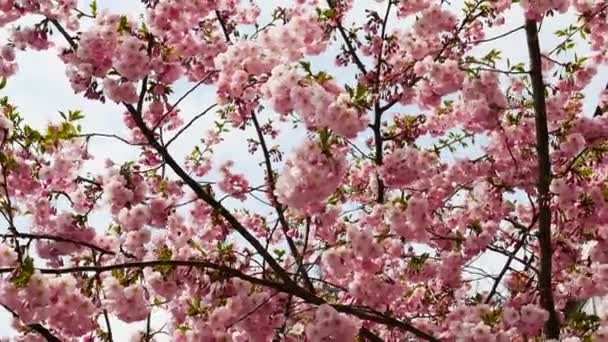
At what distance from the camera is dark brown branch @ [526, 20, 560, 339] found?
216 inches

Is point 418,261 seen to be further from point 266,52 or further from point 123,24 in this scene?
point 123,24

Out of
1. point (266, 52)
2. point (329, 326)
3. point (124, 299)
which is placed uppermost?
point (266, 52)

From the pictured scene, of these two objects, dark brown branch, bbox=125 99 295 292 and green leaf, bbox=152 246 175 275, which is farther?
dark brown branch, bbox=125 99 295 292

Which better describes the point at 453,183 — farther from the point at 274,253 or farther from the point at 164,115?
the point at 164,115

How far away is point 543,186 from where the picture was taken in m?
5.57

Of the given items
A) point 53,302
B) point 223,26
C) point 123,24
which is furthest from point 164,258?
point 223,26

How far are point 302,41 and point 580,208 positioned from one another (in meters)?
2.34

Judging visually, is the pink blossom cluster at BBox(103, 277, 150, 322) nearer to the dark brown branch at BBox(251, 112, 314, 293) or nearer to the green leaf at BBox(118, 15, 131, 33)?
the dark brown branch at BBox(251, 112, 314, 293)

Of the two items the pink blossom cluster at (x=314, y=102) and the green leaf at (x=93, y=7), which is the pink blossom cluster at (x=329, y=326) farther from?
the green leaf at (x=93, y=7)

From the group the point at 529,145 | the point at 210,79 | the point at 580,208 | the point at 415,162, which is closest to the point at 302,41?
the point at 210,79

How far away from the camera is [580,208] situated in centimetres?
585

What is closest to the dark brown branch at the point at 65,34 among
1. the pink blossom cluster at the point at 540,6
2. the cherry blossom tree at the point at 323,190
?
the cherry blossom tree at the point at 323,190

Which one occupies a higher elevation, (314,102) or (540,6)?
(540,6)

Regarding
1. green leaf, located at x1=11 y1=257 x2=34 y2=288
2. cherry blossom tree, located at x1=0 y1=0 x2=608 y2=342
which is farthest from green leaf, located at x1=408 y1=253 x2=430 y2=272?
green leaf, located at x1=11 y1=257 x2=34 y2=288
